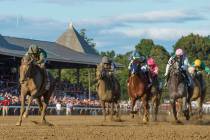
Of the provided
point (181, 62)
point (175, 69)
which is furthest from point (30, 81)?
point (181, 62)

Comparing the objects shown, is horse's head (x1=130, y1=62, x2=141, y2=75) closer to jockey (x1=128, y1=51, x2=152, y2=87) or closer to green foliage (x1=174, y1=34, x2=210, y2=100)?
jockey (x1=128, y1=51, x2=152, y2=87)

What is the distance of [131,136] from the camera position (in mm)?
15125

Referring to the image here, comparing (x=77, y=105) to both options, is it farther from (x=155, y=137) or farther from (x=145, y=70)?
(x=155, y=137)

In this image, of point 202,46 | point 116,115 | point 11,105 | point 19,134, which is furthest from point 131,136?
point 202,46

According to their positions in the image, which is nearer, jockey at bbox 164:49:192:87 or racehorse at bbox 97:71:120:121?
jockey at bbox 164:49:192:87

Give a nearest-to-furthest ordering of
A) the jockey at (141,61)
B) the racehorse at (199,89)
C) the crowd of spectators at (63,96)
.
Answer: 1. the jockey at (141,61)
2. the racehorse at (199,89)
3. the crowd of spectators at (63,96)

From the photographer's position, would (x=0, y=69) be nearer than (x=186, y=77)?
No

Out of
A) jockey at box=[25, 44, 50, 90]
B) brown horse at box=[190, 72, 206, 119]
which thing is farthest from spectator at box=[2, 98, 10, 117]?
jockey at box=[25, 44, 50, 90]

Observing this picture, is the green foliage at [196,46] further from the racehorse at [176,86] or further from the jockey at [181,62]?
the racehorse at [176,86]

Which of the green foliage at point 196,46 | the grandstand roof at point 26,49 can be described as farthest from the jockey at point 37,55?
the green foliage at point 196,46

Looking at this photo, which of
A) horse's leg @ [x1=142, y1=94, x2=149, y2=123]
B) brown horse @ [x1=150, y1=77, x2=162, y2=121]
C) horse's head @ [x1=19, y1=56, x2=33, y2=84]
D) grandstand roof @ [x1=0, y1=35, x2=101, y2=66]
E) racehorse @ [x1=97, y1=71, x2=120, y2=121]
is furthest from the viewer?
grandstand roof @ [x1=0, y1=35, x2=101, y2=66]

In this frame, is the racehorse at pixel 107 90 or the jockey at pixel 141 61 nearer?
the jockey at pixel 141 61

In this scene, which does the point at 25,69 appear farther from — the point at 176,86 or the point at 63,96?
the point at 63,96

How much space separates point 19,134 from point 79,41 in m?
51.1
